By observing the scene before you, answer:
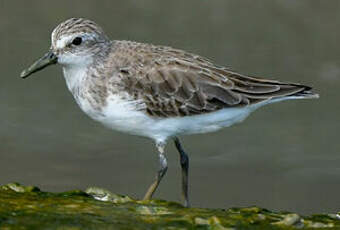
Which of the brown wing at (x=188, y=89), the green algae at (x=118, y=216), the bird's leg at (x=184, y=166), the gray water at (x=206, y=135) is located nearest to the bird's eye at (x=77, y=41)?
the brown wing at (x=188, y=89)

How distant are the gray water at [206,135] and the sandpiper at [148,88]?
1.52 metres

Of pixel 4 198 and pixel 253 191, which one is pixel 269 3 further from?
pixel 4 198

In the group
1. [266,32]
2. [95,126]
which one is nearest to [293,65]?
[266,32]

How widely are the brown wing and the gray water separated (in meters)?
1.55

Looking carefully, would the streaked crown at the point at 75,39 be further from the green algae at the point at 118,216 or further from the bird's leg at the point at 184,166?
the green algae at the point at 118,216

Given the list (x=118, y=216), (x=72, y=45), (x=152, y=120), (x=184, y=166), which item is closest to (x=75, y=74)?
(x=72, y=45)

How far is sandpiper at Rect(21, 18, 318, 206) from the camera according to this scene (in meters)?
8.67

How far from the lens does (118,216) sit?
276 inches

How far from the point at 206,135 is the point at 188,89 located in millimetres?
2822

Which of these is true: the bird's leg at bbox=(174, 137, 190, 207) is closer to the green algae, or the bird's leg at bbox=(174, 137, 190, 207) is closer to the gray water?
the gray water

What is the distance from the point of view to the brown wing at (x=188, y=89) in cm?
877

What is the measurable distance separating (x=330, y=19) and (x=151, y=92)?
5244 millimetres

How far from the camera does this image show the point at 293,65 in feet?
41.6

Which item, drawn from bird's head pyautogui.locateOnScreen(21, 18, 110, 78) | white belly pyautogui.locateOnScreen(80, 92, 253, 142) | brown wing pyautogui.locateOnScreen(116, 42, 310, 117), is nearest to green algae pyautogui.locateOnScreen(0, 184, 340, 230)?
white belly pyautogui.locateOnScreen(80, 92, 253, 142)
